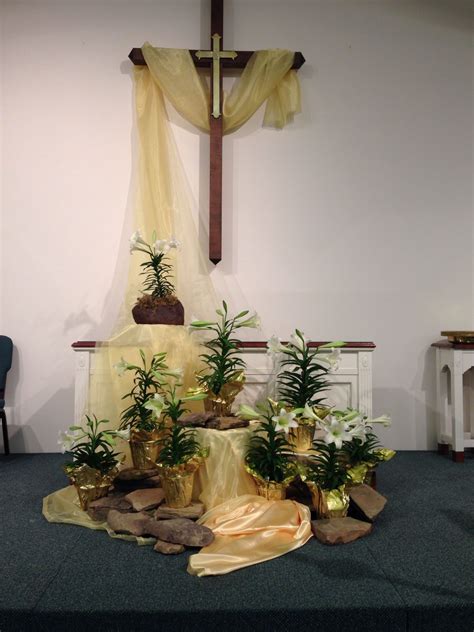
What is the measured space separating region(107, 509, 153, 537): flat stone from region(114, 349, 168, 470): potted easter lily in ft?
1.22

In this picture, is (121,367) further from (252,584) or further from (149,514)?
(252,584)

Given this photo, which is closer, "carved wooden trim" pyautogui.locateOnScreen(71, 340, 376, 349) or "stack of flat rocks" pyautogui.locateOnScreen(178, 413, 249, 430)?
"stack of flat rocks" pyautogui.locateOnScreen(178, 413, 249, 430)

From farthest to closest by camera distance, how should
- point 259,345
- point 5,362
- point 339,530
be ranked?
point 5,362, point 259,345, point 339,530

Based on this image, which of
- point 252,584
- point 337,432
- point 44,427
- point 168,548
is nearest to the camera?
point 252,584

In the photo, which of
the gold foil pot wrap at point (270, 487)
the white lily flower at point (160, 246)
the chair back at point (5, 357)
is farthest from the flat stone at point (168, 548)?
the chair back at point (5, 357)

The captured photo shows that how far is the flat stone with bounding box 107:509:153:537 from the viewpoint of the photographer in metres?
2.16

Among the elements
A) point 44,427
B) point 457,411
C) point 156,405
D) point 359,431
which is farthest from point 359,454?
point 44,427

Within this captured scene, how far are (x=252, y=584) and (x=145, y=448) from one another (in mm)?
1039

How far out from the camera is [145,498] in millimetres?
2404

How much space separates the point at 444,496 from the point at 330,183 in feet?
7.57

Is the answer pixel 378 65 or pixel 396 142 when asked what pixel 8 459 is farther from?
pixel 378 65

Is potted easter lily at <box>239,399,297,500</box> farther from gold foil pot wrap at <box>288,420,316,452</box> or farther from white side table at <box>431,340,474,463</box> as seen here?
white side table at <box>431,340,474,463</box>

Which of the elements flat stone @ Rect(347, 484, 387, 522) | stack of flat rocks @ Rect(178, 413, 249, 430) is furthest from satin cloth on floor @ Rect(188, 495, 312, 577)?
stack of flat rocks @ Rect(178, 413, 249, 430)

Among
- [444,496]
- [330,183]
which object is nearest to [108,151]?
[330,183]
